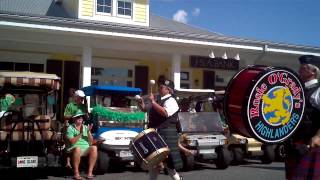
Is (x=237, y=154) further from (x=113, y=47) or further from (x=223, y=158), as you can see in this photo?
(x=113, y=47)

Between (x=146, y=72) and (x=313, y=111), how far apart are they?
15162 millimetres

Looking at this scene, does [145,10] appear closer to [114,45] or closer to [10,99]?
[114,45]

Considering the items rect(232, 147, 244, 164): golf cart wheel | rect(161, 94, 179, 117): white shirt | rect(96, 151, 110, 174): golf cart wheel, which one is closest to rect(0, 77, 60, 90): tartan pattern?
rect(96, 151, 110, 174): golf cart wheel

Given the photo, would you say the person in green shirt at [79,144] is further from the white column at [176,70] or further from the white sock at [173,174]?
the white column at [176,70]

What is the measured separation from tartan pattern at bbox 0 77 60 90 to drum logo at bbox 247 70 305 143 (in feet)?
20.4

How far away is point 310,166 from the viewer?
415 cm

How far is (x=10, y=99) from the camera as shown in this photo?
10055 mm

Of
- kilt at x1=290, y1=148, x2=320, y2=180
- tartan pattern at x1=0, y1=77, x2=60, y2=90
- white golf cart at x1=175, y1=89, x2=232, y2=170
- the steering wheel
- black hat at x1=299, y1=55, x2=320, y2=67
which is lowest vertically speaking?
white golf cart at x1=175, y1=89, x2=232, y2=170

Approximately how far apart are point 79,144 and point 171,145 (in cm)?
304

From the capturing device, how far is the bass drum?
12.7 feet

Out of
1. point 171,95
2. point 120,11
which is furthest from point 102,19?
point 171,95

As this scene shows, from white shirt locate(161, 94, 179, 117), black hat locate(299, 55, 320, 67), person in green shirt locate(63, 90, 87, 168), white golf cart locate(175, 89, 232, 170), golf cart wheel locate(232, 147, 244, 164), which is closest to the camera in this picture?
black hat locate(299, 55, 320, 67)

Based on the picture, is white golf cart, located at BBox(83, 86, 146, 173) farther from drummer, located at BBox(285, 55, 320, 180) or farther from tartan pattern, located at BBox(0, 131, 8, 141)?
drummer, located at BBox(285, 55, 320, 180)

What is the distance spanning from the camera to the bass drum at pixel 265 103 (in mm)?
3863
